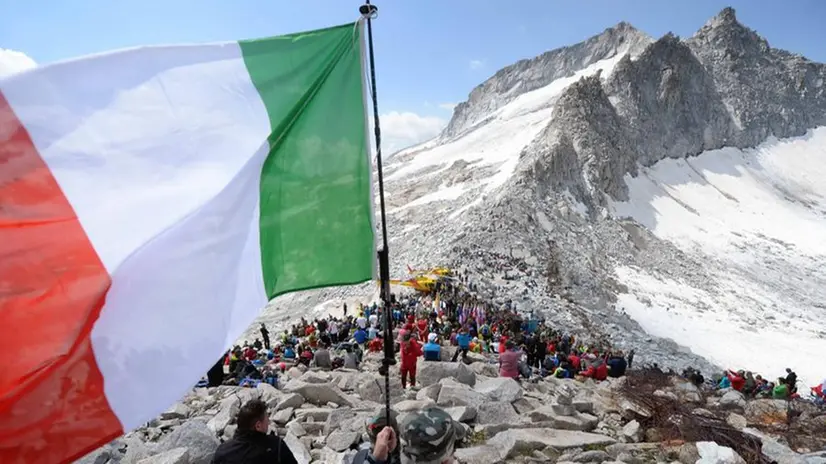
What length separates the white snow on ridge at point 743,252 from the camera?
28.6m

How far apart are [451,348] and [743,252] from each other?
45.0 m

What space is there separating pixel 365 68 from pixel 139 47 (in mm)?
1973

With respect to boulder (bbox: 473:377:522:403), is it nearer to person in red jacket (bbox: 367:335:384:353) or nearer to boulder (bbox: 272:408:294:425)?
boulder (bbox: 272:408:294:425)

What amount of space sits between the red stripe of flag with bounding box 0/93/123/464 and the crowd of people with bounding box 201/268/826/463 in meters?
2.25

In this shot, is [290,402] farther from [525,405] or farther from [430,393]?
[525,405]

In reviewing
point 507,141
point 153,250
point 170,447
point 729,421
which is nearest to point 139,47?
point 153,250

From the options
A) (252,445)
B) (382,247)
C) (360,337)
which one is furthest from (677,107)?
(252,445)

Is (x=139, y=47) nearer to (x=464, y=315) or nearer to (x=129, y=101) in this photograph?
(x=129, y=101)

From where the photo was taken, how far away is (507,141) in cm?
6581

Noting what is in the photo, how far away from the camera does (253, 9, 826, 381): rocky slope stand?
30.0m

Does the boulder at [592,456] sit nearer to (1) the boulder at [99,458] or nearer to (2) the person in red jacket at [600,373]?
(1) the boulder at [99,458]

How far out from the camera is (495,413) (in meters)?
8.30

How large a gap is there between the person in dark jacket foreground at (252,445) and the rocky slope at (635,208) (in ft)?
77.5

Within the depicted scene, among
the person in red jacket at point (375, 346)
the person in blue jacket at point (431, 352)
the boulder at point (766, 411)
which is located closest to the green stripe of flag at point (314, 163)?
the person in blue jacket at point (431, 352)
